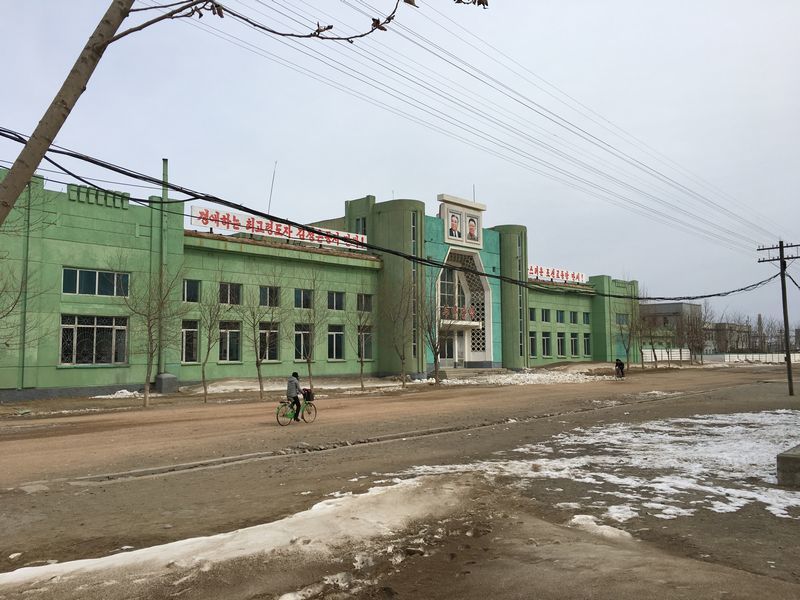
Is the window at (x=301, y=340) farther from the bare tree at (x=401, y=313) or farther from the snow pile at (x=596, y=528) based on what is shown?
the snow pile at (x=596, y=528)

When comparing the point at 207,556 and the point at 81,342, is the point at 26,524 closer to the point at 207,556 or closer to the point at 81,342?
the point at 207,556

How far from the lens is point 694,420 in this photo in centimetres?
1858

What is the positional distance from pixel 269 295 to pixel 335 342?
692cm

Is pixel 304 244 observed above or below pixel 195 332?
above

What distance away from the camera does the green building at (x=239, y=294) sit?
95.9ft

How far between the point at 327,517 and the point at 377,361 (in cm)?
3989

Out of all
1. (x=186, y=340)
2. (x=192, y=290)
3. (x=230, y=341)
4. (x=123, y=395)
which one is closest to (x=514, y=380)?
(x=230, y=341)

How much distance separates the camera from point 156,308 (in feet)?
96.5

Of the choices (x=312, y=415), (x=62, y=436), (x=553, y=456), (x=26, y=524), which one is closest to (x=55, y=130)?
(x=26, y=524)

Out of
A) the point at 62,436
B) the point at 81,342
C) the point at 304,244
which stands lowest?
the point at 62,436

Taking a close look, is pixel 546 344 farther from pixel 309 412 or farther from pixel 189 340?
pixel 309 412

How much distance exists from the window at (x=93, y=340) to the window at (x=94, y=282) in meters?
1.34

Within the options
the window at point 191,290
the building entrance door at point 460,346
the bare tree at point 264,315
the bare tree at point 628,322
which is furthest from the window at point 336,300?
the bare tree at point 628,322

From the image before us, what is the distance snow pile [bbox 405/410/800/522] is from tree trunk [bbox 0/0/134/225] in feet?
23.4
